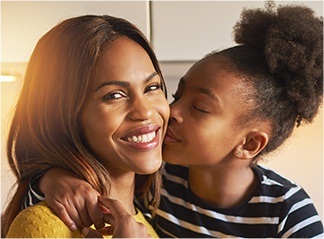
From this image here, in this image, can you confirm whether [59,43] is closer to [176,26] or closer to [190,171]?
[176,26]

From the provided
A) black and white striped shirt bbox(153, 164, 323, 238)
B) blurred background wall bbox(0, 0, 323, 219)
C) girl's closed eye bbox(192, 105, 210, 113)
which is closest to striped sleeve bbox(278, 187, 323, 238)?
black and white striped shirt bbox(153, 164, 323, 238)

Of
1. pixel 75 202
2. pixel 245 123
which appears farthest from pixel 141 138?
pixel 245 123

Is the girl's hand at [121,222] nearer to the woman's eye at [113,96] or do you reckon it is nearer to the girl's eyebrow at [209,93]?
the woman's eye at [113,96]

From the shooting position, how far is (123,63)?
2.65ft

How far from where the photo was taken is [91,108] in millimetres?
803

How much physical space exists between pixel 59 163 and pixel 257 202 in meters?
0.39

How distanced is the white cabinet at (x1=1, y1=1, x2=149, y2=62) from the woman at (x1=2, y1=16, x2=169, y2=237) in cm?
18

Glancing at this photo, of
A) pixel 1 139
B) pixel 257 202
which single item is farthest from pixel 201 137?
pixel 1 139

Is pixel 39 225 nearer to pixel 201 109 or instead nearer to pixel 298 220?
pixel 201 109

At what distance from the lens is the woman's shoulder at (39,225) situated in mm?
731

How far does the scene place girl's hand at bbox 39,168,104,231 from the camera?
77 cm

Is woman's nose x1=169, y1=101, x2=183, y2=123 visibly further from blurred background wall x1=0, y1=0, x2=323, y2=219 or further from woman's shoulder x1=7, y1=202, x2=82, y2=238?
woman's shoulder x1=7, y1=202, x2=82, y2=238

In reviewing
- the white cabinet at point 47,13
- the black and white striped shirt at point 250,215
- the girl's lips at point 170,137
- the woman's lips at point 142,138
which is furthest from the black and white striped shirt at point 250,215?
the white cabinet at point 47,13

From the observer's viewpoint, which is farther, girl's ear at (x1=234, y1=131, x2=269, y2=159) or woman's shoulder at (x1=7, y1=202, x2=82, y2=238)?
girl's ear at (x1=234, y1=131, x2=269, y2=159)
